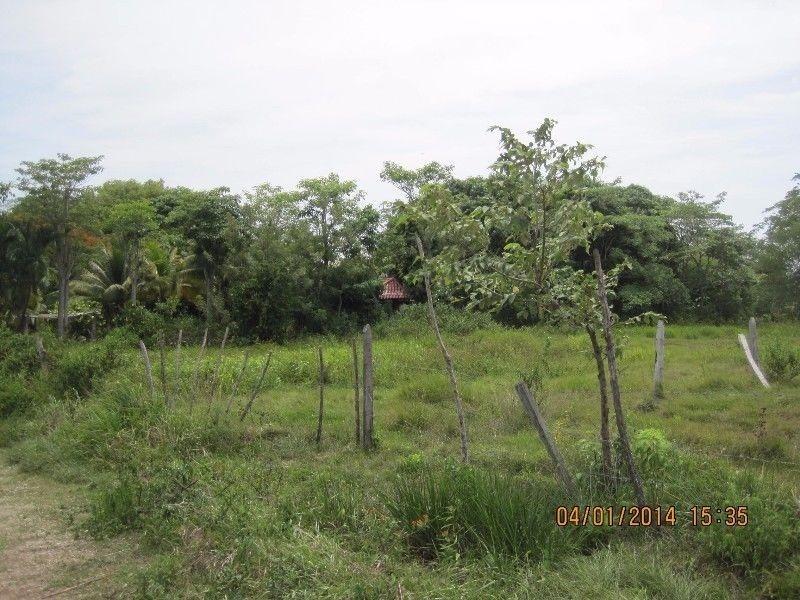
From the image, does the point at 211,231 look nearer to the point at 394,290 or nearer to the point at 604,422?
the point at 394,290

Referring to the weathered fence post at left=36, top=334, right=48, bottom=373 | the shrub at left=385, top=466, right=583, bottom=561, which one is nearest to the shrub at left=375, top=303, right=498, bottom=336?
the weathered fence post at left=36, top=334, right=48, bottom=373

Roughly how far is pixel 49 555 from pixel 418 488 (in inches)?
118

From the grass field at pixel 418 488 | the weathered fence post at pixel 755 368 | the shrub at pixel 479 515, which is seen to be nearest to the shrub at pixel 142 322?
the grass field at pixel 418 488

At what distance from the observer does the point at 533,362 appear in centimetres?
1455

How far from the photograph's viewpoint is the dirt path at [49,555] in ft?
17.0

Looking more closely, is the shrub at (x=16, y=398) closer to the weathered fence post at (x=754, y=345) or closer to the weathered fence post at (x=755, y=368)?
the weathered fence post at (x=755, y=368)

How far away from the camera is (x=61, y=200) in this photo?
850 inches

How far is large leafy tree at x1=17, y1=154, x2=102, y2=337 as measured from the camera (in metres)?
21.3

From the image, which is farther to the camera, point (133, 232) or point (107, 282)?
point (107, 282)

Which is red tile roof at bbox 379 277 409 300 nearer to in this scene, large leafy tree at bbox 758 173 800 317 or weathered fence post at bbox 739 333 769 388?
large leafy tree at bbox 758 173 800 317

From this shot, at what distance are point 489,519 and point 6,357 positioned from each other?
1081cm

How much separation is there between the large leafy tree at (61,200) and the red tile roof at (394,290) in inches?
387

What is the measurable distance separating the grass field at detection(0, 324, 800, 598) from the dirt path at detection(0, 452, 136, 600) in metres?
0.24
